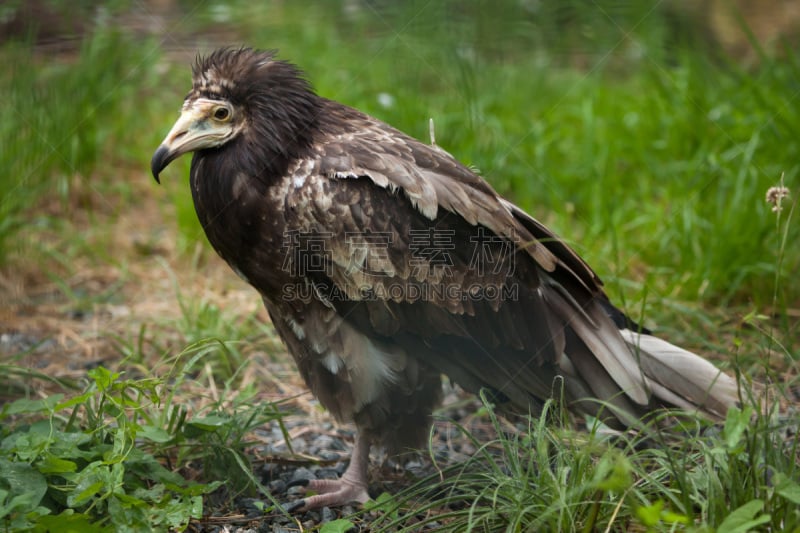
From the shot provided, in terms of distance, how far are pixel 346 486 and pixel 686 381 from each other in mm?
1255

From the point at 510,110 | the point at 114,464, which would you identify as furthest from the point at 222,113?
the point at 510,110

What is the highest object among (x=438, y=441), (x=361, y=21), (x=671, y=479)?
(x=361, y=21)

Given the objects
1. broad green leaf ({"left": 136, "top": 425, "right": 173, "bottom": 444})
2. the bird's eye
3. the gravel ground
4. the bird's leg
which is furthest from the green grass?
the bird's eye

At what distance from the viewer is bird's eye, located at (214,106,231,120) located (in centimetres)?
284

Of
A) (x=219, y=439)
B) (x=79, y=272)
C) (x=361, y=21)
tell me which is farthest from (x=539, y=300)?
(x=361, y=21)

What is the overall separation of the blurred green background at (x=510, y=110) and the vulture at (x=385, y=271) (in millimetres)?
876

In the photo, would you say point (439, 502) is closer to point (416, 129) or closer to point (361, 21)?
point (416, 129)

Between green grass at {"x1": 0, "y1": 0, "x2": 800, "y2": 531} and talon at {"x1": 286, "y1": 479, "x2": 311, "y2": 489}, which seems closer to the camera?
green grass at {"x1": 0, "y1": 0, "x2": 800, "y2": 531}

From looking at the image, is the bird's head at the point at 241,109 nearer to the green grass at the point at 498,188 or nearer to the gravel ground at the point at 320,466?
the green grass at the point at 498,188

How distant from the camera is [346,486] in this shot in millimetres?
2973

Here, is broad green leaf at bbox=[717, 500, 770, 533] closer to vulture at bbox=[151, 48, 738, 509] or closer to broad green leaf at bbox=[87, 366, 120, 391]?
vulture at bbox=[151, 48, 738, 509]

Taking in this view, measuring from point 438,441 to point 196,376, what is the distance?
1154mm

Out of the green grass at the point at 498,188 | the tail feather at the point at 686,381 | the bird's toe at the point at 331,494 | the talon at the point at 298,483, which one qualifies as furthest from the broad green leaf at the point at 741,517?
the talon at the point at 298,483

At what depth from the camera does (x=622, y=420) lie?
285 centimetres
